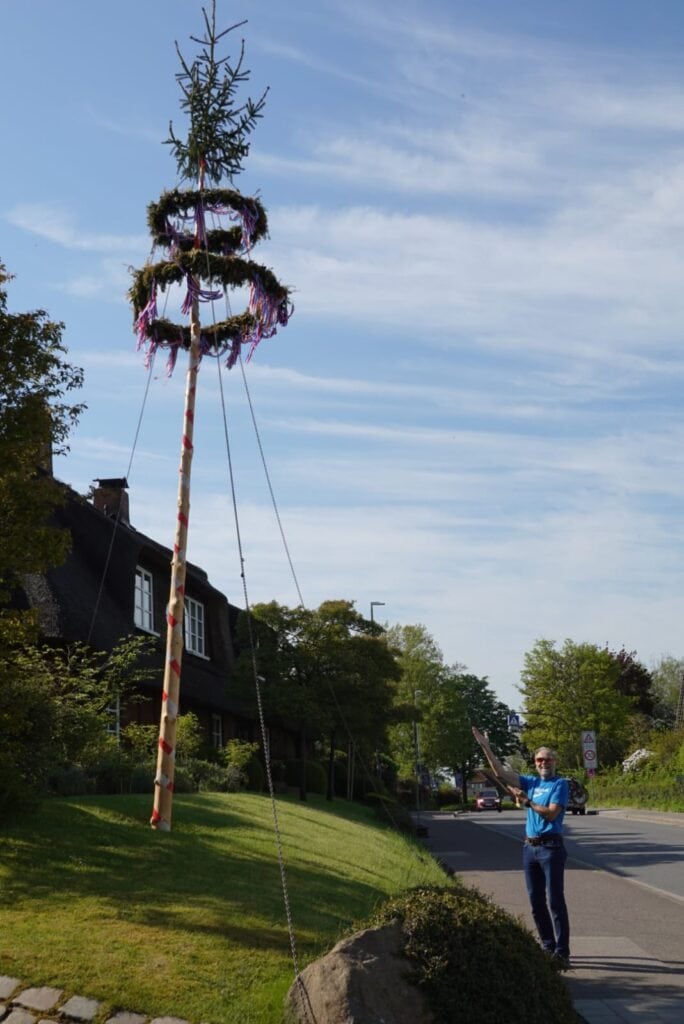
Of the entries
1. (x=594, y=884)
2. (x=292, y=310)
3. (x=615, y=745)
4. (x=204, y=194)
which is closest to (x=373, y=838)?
(x=594, y=884)

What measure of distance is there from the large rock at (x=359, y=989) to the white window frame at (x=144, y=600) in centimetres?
2193

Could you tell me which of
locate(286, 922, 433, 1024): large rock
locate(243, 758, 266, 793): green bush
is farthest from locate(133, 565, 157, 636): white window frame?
locate(286, 922, 433, 1024): large rock

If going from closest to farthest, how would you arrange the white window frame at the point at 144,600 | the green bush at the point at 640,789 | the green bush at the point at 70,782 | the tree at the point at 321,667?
the green bush at the point at 70,782, the white window frame at the point at 144,600, the tree at the point at 321,667, the green bush at the point at 640,789

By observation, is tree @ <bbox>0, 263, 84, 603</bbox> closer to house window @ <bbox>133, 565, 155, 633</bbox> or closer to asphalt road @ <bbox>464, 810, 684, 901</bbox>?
asphalt road @ <bbox>464, 810, 684, 901</bbox>

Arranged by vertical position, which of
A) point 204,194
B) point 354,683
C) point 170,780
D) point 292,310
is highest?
point 204,194

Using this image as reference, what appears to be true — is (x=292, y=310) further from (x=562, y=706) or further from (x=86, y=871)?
(x=562, y=706)

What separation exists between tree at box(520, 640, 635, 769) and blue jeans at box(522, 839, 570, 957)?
67.0 metres

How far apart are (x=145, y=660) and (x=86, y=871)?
56.9 ft

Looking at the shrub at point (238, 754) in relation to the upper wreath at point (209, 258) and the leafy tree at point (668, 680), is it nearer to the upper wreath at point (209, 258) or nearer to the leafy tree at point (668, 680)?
the upper wreath at point (209, 258)

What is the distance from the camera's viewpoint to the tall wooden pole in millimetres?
12773

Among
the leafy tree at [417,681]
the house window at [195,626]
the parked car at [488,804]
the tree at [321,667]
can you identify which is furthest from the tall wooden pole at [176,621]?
the leafy tree at [417,681]

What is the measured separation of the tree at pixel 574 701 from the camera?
7400 centimetres

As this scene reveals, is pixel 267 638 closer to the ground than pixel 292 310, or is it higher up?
closer to the ground

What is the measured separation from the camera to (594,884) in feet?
53.6
